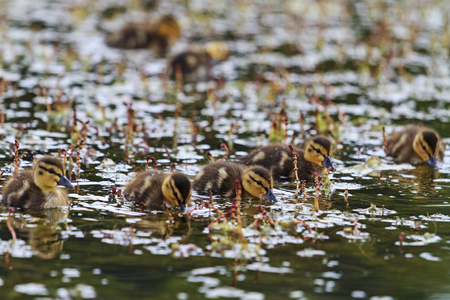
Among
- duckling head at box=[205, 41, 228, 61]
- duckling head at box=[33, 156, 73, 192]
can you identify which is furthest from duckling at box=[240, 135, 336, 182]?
duckling head at box=[205, 41, 228, 61]

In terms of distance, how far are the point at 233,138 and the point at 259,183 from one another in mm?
2520

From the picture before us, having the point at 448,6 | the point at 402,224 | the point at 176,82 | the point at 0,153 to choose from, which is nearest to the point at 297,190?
the point at 402,224

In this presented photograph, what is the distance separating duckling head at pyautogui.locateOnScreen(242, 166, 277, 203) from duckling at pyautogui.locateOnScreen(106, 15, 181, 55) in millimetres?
7448

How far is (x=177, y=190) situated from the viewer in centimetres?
600

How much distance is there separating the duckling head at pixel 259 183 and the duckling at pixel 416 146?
7.48ft

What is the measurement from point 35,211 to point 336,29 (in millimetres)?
10199

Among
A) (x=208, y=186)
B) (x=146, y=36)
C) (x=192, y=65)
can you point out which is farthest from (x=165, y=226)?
(x=146, y=36)

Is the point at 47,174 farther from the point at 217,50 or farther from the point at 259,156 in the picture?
the point at 217,50

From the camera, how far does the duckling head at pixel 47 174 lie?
6000 millimetres

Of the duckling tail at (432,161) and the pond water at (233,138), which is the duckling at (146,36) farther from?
the duckling tail at (432,161)

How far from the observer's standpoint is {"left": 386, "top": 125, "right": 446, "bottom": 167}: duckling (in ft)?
26.0

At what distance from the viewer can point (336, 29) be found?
1509 cm

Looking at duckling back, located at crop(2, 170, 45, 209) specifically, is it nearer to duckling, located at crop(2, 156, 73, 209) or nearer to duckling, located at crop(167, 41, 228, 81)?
duckling, located at crop(2, 156, 73, 209)

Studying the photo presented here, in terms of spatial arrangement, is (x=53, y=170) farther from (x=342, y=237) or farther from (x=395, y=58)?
(x=395, y=58)
